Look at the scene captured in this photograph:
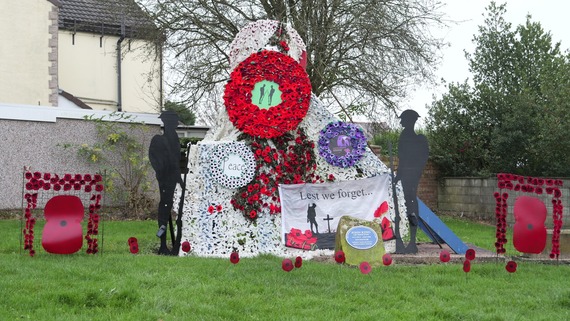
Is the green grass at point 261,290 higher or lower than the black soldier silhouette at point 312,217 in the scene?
lower

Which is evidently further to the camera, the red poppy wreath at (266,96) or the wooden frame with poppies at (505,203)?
the red poppy wreath at (266,96)

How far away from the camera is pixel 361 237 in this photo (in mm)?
9969

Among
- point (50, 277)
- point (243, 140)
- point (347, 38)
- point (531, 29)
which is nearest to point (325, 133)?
point (243, 140)

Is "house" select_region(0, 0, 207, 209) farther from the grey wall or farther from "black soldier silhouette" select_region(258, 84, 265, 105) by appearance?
the grey wall

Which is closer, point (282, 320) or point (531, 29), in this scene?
point (282, 320)

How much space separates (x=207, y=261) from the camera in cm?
989

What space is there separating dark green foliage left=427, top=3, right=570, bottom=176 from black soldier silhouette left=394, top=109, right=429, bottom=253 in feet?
24.0

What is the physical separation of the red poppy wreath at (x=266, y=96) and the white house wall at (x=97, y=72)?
1806cm

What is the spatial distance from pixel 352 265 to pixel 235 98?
3.50m

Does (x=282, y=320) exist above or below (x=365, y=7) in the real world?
below

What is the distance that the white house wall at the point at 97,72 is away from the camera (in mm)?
29938

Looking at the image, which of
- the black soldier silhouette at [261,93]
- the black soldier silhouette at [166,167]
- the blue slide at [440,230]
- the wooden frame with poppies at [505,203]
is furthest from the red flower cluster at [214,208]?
the wooden frame with poppies at [505,203]

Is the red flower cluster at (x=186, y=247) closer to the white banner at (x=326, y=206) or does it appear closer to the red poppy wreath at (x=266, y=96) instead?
the white banner at (x=326, y=206)

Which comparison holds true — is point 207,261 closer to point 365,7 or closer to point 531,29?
point 365,7
